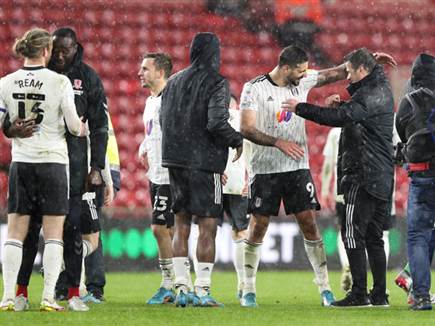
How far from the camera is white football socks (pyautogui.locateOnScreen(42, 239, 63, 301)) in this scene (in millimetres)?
8703

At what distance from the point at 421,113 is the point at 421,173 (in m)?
0.48

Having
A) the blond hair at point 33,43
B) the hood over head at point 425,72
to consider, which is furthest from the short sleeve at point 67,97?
the hood over head at point 425,72

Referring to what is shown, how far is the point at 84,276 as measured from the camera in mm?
11180

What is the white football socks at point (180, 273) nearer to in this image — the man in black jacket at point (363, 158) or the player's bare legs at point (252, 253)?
the player's bare legs at point (252, 253)

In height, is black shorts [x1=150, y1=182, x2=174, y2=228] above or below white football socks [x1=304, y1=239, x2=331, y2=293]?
above

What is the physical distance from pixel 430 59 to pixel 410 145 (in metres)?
0.72

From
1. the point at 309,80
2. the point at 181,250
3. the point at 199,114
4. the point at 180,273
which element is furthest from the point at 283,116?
the point at 180,273

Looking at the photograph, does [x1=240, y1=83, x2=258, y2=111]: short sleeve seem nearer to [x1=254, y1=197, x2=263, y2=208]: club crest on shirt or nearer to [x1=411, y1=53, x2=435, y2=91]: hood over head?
[x1=254, y1=197, x2=263, y2=208]: club crest on shirt

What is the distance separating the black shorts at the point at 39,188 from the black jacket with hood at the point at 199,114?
3.87 ft

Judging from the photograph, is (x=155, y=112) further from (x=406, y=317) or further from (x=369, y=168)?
(x=406, y=317)

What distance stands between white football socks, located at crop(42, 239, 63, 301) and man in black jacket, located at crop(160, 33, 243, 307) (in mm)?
1141

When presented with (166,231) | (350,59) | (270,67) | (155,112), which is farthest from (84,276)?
(270,67)

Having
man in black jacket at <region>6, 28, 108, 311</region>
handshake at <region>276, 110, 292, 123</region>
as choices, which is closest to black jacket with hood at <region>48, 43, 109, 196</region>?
man in black jacket at <region>6, 28, 108, 311</region>

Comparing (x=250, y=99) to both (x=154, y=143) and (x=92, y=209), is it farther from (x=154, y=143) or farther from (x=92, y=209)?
(x=92, y=209)
